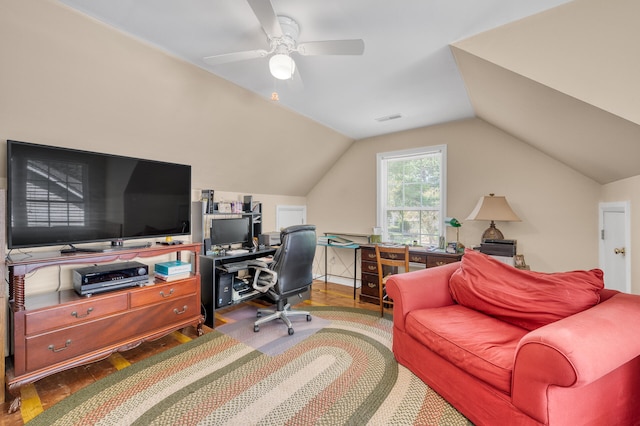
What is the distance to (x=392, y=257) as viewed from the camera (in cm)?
328

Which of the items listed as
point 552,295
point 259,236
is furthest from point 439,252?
point 259,236

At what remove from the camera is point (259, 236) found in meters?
4.00

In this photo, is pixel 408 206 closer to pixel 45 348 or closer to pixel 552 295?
pixel 552 295

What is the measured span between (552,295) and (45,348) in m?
3.35

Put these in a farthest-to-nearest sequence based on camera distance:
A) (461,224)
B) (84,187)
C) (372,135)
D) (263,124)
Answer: (372,135) → (461,224) → (263,124) → (84,187)

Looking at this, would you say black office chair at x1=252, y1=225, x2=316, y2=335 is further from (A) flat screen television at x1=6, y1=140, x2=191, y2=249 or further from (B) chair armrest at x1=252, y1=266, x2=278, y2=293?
(A) flat screen television at x1=6, y1=140, x2=191, y2=249

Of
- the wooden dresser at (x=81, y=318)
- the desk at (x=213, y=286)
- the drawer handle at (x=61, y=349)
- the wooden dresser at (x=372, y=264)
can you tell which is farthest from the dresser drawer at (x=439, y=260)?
the drawer handle at (x=61, y=349)

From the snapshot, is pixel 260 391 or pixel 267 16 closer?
pixel 267 16

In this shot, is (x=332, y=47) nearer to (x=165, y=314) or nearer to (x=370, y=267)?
(x=165, y=314)

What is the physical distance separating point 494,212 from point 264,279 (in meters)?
2.65

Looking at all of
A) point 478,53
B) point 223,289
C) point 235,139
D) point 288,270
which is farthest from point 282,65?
point 223,289

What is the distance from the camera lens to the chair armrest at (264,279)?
279cm

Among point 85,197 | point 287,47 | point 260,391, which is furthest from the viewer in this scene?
point 85,197

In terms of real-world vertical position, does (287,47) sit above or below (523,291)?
above
